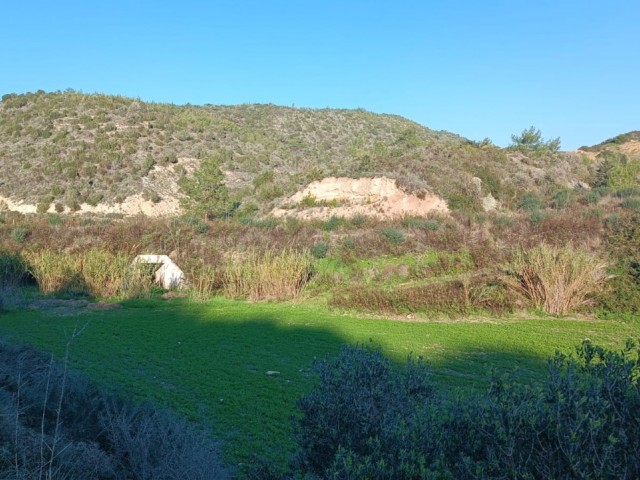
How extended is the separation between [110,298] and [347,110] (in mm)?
67392

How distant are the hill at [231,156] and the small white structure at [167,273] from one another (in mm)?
15022

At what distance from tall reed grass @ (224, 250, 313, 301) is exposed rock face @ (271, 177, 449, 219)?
11.6m

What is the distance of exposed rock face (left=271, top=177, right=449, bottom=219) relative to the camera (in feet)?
98.3

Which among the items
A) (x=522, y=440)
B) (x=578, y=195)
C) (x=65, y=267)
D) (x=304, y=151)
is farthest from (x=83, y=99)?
(x=522, y=440)

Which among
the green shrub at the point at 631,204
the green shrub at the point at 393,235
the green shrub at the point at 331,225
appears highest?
the green shrub at the point at 631,204

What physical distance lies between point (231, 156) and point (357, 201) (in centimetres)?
2705

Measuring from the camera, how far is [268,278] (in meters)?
17.3

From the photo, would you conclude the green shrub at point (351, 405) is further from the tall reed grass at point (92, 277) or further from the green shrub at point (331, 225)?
the green shrub at point (331, 225)

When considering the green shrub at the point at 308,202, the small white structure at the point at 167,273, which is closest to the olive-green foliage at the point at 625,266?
the small white structure at the point at 167,273

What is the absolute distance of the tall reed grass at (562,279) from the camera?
13.6 metres

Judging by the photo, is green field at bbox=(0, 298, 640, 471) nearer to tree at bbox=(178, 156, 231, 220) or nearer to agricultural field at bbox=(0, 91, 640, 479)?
agricultural field at bbox=(0, 91, 640, 479)

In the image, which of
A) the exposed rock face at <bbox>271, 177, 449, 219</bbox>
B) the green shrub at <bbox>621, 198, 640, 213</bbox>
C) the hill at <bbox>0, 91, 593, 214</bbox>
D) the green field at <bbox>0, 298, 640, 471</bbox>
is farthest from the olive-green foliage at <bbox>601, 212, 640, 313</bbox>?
the hill at <bbox>0, 91, 593, 214</bbox>

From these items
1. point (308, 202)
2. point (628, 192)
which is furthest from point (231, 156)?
point (628, 192)

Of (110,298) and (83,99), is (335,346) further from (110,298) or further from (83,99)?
(83,99)
